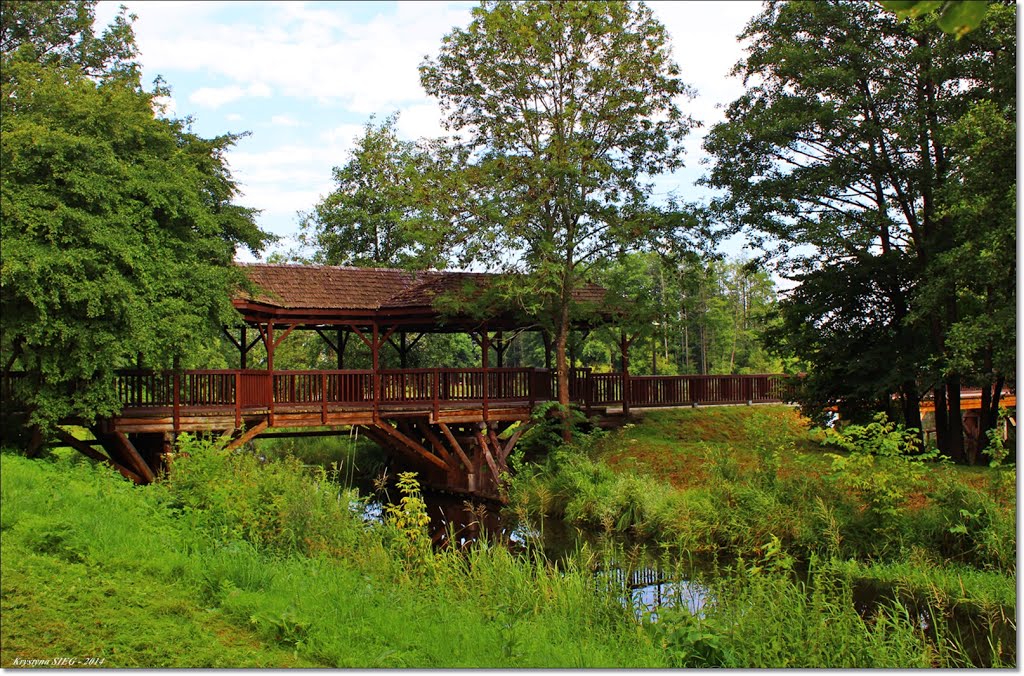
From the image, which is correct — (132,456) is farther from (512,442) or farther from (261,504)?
(512,442)

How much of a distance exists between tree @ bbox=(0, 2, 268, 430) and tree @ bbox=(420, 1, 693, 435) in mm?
6348

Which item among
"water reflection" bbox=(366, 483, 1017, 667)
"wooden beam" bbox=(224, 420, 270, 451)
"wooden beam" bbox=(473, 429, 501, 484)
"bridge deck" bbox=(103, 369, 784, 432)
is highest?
"bridge deck" bbox=(103, 369, 784, 432)

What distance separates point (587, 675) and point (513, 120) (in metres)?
14.5

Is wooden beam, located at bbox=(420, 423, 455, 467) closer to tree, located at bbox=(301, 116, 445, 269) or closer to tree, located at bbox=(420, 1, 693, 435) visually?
tree, located at bbox=(420, 1, 693, 435)

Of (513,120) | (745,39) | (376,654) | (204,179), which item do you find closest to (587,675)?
(376,654)

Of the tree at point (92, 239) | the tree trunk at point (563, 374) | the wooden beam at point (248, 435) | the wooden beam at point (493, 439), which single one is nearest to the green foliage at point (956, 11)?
the tree at point (92, 239)

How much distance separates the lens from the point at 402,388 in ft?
59.0

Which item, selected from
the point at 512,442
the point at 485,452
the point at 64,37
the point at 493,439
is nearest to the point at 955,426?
the point at 512,442

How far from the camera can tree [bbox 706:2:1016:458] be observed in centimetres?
1592

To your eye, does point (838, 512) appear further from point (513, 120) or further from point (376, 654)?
point (513, 120)

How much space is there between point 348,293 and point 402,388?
259cm

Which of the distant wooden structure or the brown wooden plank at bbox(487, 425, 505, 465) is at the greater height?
the distant wooden structure

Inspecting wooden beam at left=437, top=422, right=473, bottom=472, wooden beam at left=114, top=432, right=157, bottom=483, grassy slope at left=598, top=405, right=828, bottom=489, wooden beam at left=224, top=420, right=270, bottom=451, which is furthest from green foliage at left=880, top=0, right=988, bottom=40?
wooden beam at left=437, top=422, right=473, bottom=472

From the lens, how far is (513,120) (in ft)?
59.6
